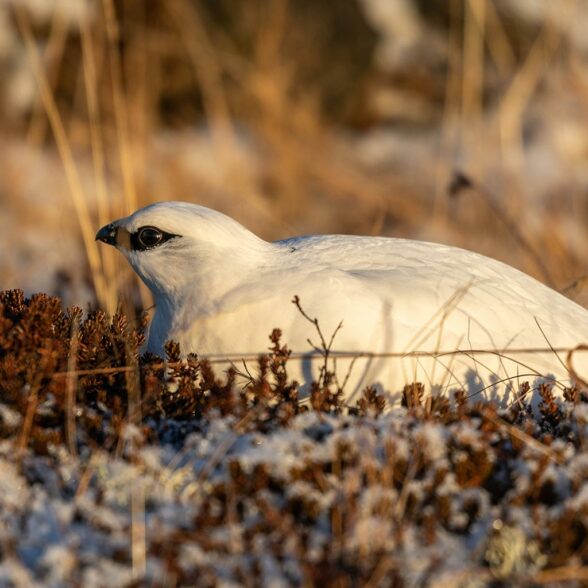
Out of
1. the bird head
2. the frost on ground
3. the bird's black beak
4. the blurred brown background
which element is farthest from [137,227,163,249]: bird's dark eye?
the blurred brown background

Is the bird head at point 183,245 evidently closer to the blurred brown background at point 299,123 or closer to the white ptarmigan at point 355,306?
the white ptarmigan at point 355,306

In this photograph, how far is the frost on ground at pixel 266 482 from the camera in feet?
5.65

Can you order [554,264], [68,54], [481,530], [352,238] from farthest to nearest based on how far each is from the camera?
[68,54], [554,264], [352,238], [481,530]

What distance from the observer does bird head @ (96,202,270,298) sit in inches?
115

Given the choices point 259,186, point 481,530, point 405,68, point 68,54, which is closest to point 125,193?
point 481,530

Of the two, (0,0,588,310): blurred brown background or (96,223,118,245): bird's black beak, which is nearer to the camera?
(96,223,118,245): bird's black beak

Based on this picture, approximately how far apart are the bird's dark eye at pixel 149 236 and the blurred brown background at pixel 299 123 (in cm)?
100

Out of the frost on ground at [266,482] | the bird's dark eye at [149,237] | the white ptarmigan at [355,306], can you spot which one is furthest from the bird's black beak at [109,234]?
the frost on ground at [266,482]

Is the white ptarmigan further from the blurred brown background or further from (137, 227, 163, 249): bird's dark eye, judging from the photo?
the blurred brown background

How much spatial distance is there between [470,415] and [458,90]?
939 centimetres

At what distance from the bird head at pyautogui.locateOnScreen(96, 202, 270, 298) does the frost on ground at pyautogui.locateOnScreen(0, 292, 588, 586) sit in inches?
16.6

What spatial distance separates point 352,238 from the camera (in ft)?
10.3

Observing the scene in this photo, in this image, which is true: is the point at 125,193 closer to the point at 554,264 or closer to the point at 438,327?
the point at 438,327

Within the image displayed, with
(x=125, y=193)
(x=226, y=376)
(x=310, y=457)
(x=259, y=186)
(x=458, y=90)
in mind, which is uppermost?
(x=458, y=90)
